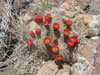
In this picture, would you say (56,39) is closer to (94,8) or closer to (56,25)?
(56,25)

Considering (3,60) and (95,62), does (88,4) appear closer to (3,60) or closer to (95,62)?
(95,62)

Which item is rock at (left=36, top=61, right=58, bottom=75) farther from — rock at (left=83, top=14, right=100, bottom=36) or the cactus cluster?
rock at (left=83, top=14, right=100, bottom=36)

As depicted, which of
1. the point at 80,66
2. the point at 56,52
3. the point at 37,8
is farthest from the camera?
the point at 37,8

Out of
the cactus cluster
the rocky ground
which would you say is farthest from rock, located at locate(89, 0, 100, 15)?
the cactus cluster

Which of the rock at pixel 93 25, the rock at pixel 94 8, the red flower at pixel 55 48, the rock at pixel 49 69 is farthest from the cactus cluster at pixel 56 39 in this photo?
the rock at pixel 94 8

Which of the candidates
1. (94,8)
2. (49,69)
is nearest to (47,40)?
(49,69)

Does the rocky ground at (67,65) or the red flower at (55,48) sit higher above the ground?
the red flower at (55,48)

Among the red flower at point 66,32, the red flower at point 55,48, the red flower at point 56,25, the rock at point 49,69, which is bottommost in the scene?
the rock at point 49,69

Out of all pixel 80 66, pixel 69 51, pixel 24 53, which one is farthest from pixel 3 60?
pixel 80 66

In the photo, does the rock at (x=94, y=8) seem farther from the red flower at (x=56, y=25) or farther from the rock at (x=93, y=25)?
the red flower at (x=56, y=25)

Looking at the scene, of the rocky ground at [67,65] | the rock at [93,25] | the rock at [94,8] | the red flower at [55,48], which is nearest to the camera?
the red flower at [55,48]

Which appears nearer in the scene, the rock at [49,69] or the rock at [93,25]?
the rock at [49,69]
